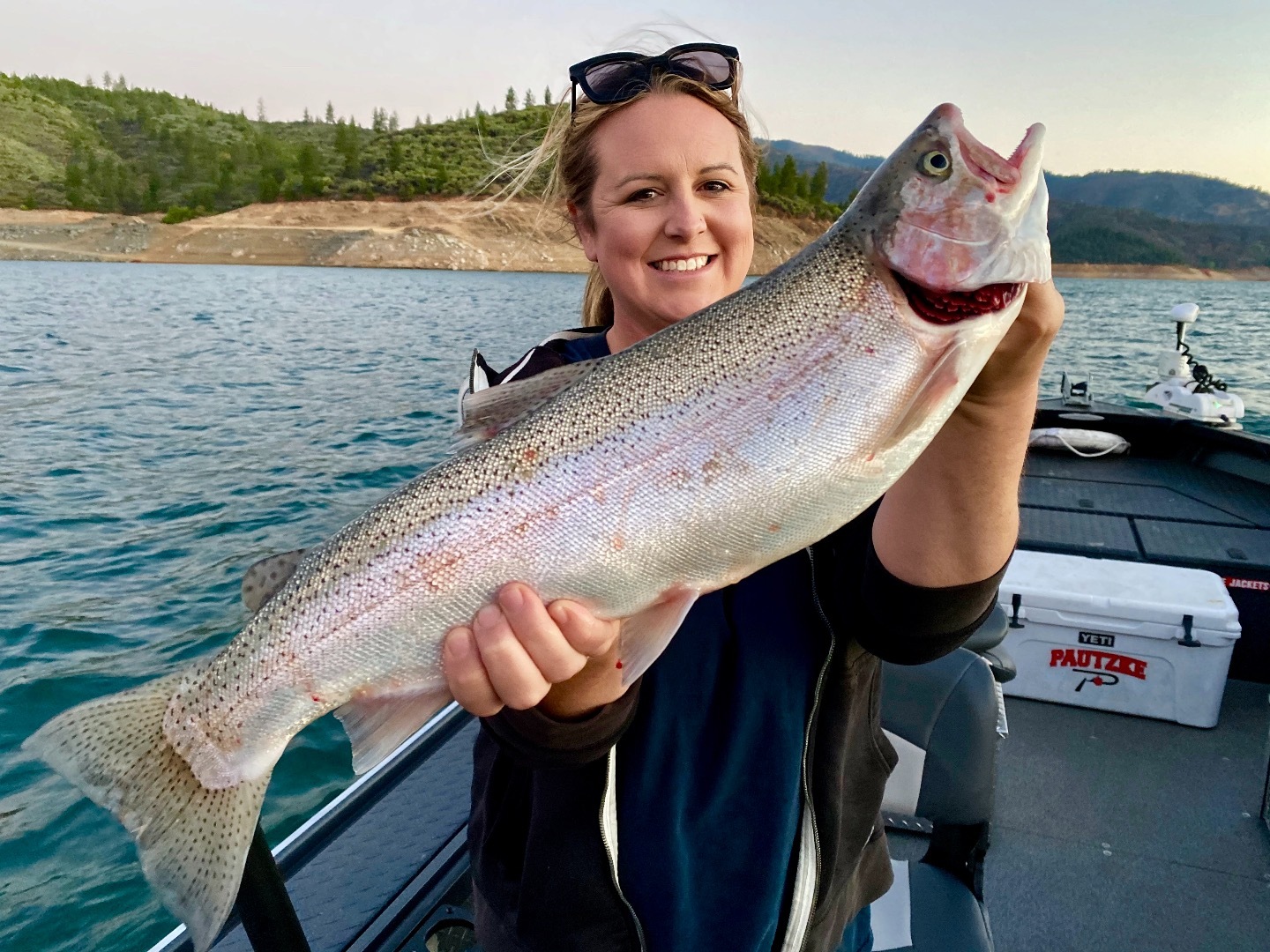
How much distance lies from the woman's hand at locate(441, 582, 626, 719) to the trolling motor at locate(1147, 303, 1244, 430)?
1037cm

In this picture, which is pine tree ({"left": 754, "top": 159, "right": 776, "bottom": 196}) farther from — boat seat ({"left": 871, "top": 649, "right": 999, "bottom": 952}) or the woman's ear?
boat seat ({"left": 871, "top": 649, "right": 999, "bottom": 952})

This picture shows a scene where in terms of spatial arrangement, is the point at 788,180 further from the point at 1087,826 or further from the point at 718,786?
the point at 718,786

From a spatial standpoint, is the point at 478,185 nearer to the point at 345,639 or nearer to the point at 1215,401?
the point at 345,639

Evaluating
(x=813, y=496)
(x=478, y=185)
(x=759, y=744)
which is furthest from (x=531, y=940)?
(x=478, y=185)

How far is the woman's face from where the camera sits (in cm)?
247

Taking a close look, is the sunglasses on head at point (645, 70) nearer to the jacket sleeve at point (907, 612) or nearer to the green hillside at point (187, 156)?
the jacket sleeve at point (907, 612)

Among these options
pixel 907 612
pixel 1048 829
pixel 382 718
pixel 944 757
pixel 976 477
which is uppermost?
pixel 976 477

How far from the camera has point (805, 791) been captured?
6.38 feet

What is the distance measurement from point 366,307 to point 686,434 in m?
48.0

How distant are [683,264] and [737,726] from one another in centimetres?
143

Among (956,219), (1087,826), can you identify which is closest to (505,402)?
(956,219)

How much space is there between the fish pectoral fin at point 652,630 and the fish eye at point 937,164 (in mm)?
1144

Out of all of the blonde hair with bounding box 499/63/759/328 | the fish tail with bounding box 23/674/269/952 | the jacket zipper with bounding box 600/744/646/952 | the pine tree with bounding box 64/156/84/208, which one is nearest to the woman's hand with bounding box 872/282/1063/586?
the jacket zipper with bounding box 600/744/646/952

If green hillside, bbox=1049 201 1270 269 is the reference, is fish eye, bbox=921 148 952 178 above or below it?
below
